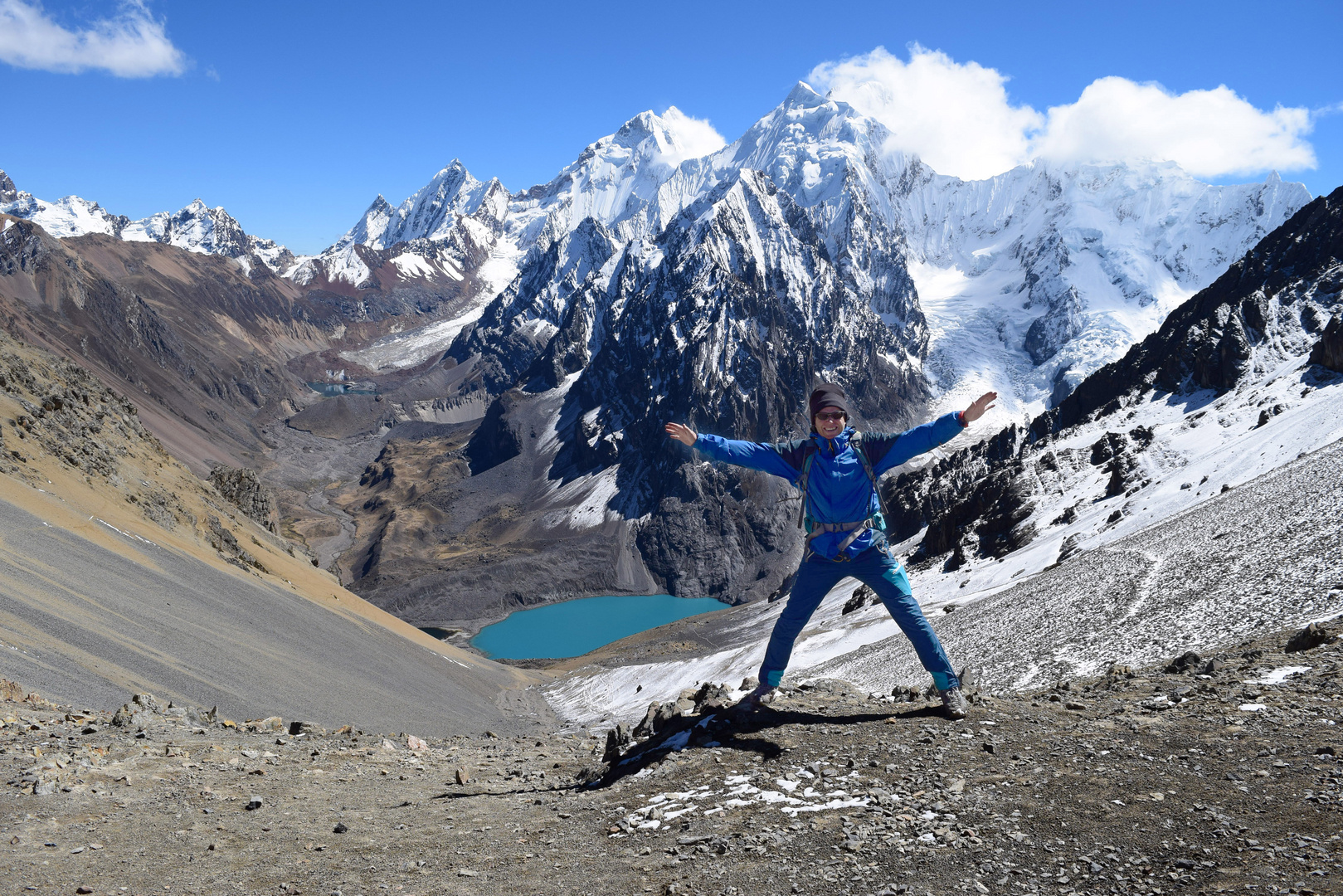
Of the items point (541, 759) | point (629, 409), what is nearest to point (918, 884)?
point (541, 759)

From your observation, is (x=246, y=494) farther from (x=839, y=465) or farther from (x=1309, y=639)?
(x=1309, y=639)

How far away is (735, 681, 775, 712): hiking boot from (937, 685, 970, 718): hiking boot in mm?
2263

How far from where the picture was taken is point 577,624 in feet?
399

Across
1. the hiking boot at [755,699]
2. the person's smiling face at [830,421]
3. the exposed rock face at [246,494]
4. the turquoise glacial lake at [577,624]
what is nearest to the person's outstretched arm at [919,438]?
the person's smiling face at [830,421]

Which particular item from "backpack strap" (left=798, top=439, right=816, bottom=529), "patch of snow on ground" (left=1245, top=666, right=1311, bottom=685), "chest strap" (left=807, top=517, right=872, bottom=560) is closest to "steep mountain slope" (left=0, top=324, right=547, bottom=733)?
"backpack strap" (left=798, top=439, right=816, bottom=529)

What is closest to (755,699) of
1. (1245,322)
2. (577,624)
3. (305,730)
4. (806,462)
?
(806,462)

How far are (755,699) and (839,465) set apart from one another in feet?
11.3

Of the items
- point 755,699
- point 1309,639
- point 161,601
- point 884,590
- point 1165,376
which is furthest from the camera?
point 1165,376

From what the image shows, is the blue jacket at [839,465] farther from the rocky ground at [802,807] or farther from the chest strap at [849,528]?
the rocky ground at [802,807]

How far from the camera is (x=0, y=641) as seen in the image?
19.6 metres

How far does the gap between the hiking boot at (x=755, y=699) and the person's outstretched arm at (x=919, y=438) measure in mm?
3320

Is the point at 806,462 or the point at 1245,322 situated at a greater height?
the point at 1245,322

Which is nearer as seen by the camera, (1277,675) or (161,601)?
(1277,675)

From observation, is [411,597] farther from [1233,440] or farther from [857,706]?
[857,706]
